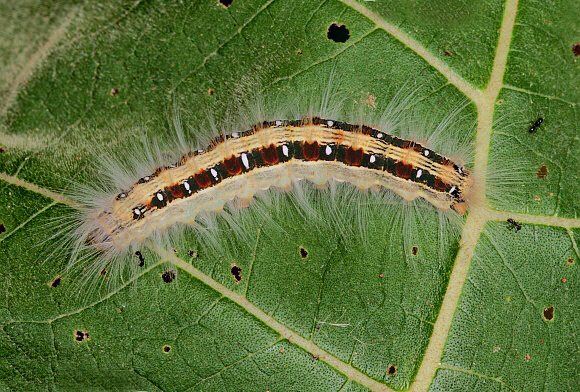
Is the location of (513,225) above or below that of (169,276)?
above

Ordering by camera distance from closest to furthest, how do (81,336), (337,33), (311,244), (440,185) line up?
(81,336) < (337,33) < (311,244) < (440,185)

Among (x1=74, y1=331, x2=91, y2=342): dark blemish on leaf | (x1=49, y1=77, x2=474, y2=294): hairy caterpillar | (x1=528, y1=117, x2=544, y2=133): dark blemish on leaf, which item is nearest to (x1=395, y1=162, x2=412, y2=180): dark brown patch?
(x1=49, y1=77, x2=474, y2=294): hairy caterpillar

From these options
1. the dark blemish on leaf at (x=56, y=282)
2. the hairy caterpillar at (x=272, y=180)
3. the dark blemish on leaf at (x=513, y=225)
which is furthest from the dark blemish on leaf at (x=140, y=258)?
the dark blemish on leaf at (x=513, y=225)

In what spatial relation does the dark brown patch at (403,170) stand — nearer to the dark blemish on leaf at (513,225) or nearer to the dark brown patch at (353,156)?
the dark brown patch at (353,156)

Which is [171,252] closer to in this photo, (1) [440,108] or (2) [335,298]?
(2) [335,298]

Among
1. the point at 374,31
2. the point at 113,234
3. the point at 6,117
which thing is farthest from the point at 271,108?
the point at 6,117

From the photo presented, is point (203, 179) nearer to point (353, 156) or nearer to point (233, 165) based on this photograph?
point (233, 165)

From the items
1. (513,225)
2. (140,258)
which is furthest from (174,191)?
(513,225)
